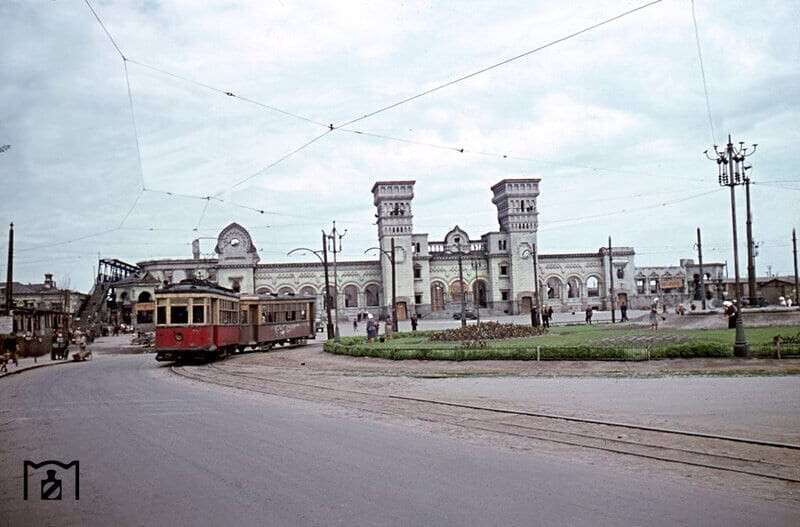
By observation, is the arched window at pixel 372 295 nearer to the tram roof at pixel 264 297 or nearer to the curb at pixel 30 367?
the tram roof at pixel 264 297

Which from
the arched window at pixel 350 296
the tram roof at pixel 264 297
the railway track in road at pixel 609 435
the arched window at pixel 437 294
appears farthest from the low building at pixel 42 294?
the railway track in road at pixel 609 435

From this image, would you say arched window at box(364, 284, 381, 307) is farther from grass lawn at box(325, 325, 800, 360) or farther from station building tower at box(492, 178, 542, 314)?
grass lawn at box(325, 325, 800, 360)

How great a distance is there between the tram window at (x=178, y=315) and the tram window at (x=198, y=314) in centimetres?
24

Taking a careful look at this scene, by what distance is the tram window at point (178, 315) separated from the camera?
86.0ft

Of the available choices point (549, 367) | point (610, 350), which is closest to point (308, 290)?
point (549, 367)

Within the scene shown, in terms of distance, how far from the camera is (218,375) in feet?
71.8

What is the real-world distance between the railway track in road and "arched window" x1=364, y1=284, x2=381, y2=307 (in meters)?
53.6

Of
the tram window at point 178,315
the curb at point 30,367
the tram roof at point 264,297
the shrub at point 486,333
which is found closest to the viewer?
the curb at point 30,367

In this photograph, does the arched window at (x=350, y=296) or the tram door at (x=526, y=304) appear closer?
the arched window at (x=350, y=296)

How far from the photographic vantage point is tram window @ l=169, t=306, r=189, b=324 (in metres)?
26.2

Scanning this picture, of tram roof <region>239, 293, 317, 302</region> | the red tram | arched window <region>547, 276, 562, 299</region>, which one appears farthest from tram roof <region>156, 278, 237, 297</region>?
arched window <region>547, 276, 562, 299</region>

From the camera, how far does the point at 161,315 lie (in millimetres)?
26438

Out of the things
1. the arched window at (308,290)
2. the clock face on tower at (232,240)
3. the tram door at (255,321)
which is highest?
the clock face on tower at (232,240)

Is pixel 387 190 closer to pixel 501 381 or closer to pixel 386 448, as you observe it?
pixel 501 381
